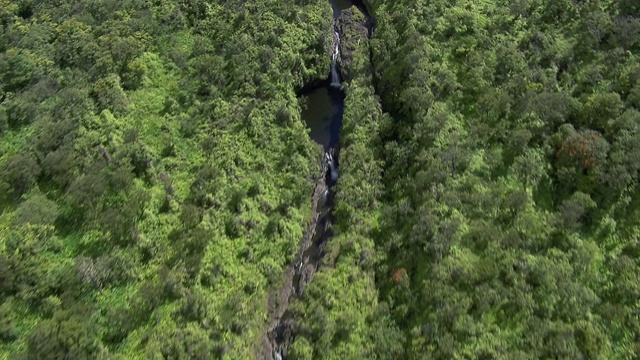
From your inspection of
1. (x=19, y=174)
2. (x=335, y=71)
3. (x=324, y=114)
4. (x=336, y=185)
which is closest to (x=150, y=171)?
(x=19, y=174)

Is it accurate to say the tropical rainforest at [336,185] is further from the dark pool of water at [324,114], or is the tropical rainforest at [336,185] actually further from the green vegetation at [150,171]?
the dark pool of water at [324,114]

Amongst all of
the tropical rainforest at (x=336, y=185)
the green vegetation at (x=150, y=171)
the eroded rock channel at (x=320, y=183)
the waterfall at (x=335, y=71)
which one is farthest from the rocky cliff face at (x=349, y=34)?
the green vegetation at (x=150, y=171)

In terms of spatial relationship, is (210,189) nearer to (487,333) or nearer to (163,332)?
A: (163,332)

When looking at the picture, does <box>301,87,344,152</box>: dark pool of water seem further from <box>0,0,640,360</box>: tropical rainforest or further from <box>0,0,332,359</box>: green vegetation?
<box>0,0,332,359</box>: green vegetation

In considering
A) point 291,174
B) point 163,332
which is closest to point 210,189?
point 291,174

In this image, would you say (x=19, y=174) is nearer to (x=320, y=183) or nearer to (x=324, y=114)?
(x=320, y=183)

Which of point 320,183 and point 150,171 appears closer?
point 150,171

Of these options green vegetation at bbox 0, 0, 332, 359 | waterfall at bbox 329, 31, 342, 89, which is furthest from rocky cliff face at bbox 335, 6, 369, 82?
green vegetation at bbox 0, 0, 332, 359
